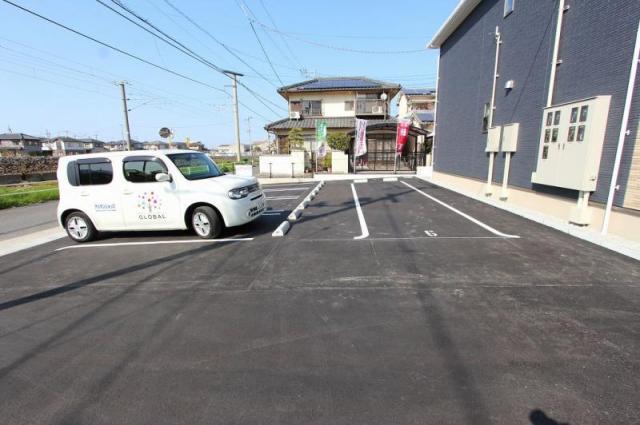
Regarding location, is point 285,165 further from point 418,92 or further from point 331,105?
point 418,92

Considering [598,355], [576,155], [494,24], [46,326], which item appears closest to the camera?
[598,355]

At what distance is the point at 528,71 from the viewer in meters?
7.53

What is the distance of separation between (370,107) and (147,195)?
20.8 meters

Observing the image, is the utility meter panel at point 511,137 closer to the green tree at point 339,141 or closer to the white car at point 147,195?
the white car at point 147,195

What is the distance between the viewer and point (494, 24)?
945 centimetres

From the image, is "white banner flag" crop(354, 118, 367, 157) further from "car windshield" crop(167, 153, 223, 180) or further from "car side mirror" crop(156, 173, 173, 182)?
"car side mirror" crop(156, 173, 173, 182)

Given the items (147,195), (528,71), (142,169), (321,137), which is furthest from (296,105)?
(147,195)

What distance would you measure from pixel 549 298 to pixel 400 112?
3725 centimetres

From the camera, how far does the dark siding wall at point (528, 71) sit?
5020mm

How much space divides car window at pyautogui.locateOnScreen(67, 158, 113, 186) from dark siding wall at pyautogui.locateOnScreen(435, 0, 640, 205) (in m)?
8.78

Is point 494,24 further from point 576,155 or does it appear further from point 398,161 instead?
point 398,161

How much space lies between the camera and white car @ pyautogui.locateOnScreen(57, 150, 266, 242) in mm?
5371

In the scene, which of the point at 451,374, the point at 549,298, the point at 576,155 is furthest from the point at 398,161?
the point at 451,374

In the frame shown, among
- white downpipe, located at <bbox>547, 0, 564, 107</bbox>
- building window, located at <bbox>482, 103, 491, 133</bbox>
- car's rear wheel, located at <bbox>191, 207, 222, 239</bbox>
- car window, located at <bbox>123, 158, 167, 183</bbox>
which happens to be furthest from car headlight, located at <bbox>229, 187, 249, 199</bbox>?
building window, located at <bbox>482, 103, 491, 133</bbox>
